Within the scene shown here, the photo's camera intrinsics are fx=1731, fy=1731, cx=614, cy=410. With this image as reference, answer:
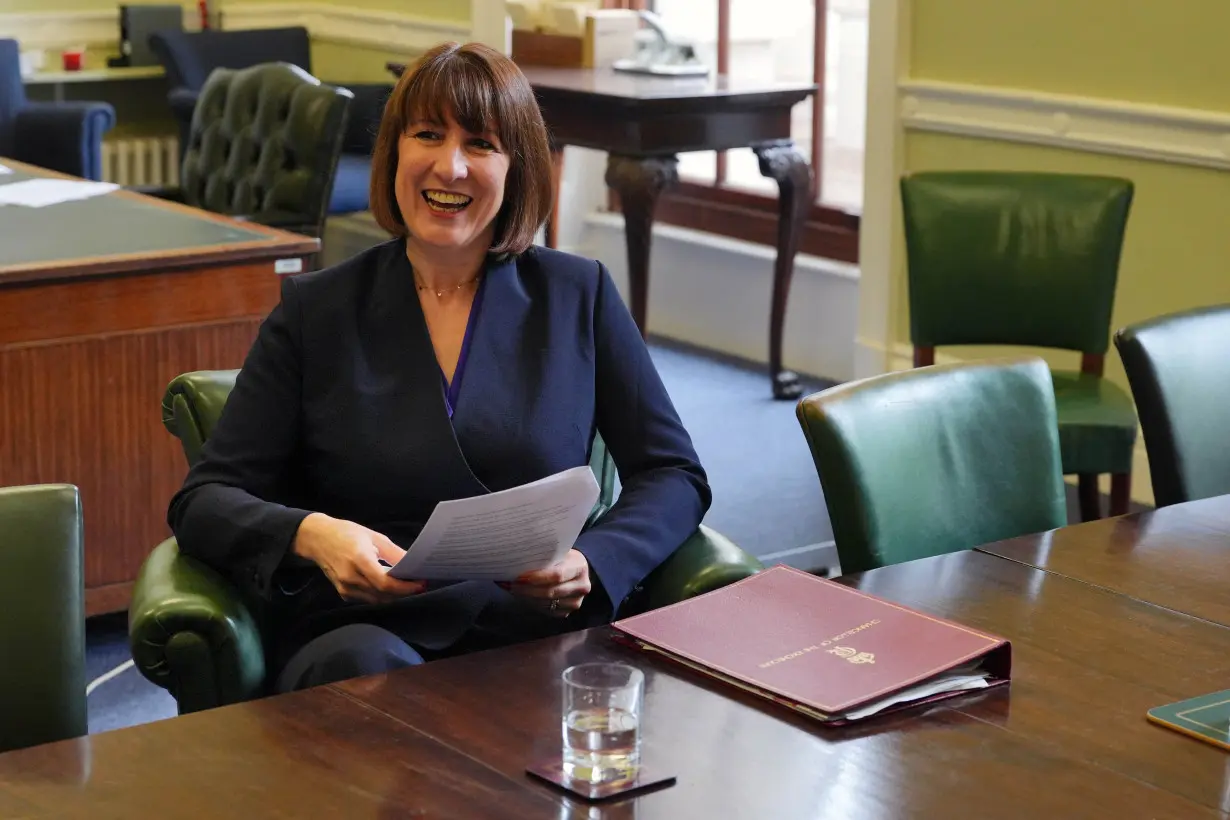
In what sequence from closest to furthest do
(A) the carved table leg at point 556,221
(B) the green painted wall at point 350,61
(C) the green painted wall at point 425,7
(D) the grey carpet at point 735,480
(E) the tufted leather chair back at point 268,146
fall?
(D) the grey carpet at point 735,480 < (E) the tufted leather chair back at point 268,146 < (A) the carved table leg at point 556,221 < (C) the green painted wall at point 425,7 < (B) the green painted wall at point 350,61

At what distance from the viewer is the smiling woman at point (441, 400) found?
6.68 feet

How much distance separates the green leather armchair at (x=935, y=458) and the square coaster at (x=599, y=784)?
2.39 feet

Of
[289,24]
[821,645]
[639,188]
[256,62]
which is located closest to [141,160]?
[256,62]

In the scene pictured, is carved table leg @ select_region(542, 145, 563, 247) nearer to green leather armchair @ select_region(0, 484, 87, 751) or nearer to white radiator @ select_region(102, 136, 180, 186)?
white radiator @ select_region(102, 136, 180, 186)

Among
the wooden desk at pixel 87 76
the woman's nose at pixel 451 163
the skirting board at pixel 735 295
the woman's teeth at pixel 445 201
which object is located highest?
the woman's nose at pixel 451 163

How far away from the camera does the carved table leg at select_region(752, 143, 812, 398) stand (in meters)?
5.29

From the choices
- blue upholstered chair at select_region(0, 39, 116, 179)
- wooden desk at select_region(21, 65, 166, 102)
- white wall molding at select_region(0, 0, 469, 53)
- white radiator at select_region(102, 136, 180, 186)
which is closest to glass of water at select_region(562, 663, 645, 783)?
blue upholstered chair at select_region(0, 39, 116, 179)

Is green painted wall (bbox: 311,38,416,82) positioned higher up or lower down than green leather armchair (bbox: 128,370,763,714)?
higher up

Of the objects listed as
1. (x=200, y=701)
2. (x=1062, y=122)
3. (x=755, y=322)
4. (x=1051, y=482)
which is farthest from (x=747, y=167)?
(x=200, y=701)

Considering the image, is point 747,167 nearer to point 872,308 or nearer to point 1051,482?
point 872,308

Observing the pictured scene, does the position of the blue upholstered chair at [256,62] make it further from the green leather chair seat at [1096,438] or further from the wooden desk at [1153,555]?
the wooden desk at [1153,555]

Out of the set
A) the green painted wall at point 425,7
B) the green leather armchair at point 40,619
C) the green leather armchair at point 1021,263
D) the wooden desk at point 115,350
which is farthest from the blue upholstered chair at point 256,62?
the green leather armchair at point 40,619

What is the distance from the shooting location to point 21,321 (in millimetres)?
3301

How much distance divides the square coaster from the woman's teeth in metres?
0.96
